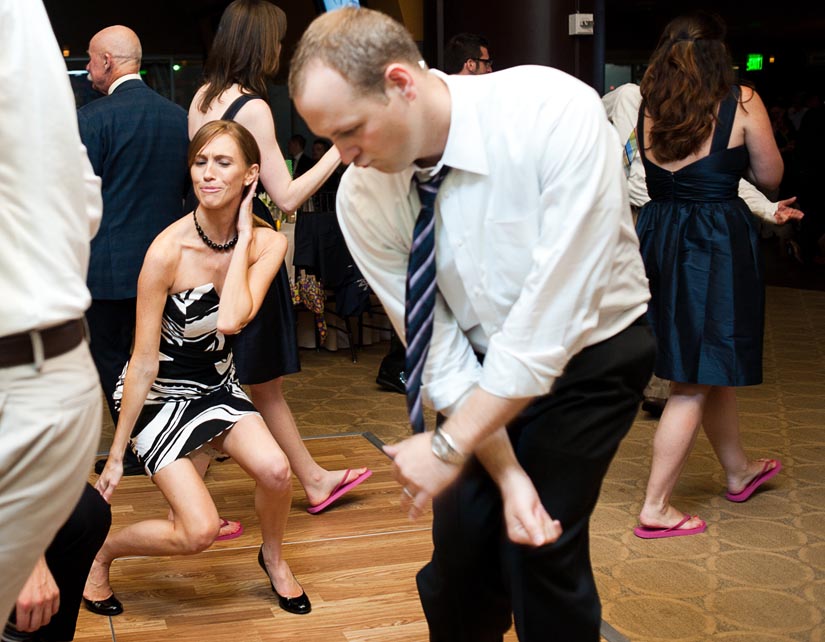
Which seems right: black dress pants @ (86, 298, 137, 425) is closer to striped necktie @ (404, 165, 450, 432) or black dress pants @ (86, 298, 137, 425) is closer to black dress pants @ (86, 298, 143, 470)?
black dress pants @ (86, 298, 143, 470)

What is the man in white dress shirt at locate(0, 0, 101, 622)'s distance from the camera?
1.19 metres

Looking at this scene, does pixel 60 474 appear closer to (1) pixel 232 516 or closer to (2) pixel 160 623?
(2) pixel 160 623

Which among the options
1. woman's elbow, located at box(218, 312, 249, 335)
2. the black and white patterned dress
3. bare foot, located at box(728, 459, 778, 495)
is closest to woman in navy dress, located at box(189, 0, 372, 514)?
the black and white patterned dress

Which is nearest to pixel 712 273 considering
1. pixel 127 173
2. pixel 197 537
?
pixel 197 537

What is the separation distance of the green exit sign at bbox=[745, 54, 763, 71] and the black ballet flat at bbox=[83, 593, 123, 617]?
52.0ft

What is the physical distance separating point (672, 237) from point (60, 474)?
243cm

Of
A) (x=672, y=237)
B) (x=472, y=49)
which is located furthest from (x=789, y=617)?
(x=472, y=49)

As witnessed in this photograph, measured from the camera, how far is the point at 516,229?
155 cm

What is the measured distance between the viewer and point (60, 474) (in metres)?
1.26

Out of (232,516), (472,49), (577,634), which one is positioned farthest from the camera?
(472,49)

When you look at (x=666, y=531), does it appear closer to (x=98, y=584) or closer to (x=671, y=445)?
(x=671, y=445)

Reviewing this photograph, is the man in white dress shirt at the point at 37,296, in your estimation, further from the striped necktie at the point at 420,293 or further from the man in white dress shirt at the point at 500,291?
the striped necktie at the point at 420,293

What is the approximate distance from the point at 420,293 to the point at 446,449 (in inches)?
9.5

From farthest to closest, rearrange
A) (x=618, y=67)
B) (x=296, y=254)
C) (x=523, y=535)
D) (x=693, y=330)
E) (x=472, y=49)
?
(x=618, y=67) < (x=296, y=254) < (x=472, y=49) < (x=693, y=330) < (x=523, y=535)
